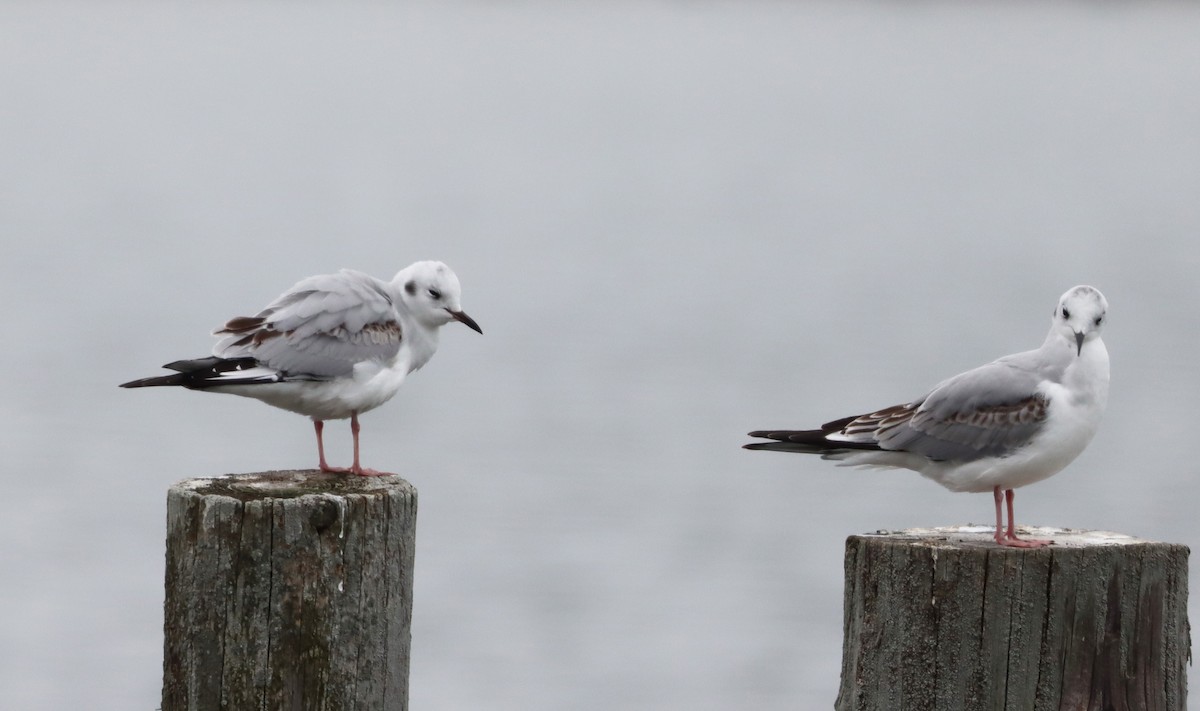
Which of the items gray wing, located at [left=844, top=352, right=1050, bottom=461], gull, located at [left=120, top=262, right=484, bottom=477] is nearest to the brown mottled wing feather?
gray wing, located at [left=844, top=352, right=1050, bottom=461]

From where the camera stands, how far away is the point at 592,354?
27.4m

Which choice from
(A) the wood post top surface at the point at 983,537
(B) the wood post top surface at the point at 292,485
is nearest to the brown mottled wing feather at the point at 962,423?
(A) the wood post top surface at the point at 983,537

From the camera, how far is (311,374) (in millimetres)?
6852

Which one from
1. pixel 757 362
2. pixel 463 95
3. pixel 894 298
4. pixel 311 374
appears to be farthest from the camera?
pixel 463 95

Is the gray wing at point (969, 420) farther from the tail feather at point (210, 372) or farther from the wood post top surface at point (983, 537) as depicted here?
the tail feather at point (210, 372)

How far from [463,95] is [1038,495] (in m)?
80.1

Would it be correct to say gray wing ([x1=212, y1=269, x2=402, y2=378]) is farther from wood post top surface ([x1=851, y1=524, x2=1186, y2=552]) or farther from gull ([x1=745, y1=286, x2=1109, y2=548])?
wood post top surface ([x1=851, y1=524, x2=1186, y2=552])

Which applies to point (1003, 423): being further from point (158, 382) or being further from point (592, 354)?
point (592, 354)

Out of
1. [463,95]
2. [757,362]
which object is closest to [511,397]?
[757,362]

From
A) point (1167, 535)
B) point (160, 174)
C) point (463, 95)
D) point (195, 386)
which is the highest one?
point (463, 95)

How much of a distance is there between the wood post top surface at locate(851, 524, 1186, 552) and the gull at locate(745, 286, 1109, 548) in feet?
1.46

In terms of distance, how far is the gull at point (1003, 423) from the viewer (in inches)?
251

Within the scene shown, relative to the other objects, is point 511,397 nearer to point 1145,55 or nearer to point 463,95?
point 463,95

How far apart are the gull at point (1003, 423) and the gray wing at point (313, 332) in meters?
1.70
